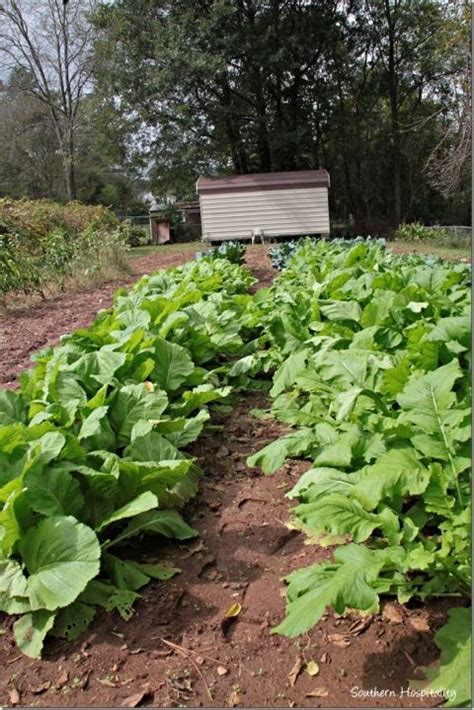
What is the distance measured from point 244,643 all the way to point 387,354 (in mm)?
1633

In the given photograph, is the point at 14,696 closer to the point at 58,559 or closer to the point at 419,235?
the point at 58,559

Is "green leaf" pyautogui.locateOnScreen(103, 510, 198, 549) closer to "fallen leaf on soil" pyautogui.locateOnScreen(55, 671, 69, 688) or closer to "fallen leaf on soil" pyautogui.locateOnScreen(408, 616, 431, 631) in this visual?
"fallen leaf on soil" pyautogui.locateOnScreen(55, 671, 69, 688)

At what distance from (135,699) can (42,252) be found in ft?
36.0

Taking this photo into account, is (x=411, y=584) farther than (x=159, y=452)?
No

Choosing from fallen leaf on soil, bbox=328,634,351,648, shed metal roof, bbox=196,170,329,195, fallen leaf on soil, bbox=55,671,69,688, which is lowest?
fallen leaf on soil, bbox=55,671,69,688

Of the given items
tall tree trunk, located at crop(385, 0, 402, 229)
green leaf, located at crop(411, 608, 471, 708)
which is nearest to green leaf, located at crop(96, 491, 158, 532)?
green leaf, located at crop(411, 608, 471, 708)

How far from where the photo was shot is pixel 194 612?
2115 millimetres

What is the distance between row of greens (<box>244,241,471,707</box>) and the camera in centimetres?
169

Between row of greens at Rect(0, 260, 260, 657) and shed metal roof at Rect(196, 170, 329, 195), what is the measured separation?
18.7 metres

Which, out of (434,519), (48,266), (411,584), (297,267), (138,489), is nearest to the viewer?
(411,584)

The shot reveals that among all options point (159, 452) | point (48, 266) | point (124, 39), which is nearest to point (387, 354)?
point (159, 452)

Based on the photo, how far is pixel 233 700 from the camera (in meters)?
1.72

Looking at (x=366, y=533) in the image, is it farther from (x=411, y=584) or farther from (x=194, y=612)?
(x=194, y=612)

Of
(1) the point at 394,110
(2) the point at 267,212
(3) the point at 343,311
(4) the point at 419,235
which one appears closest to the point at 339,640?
(3) the point at 343,311
